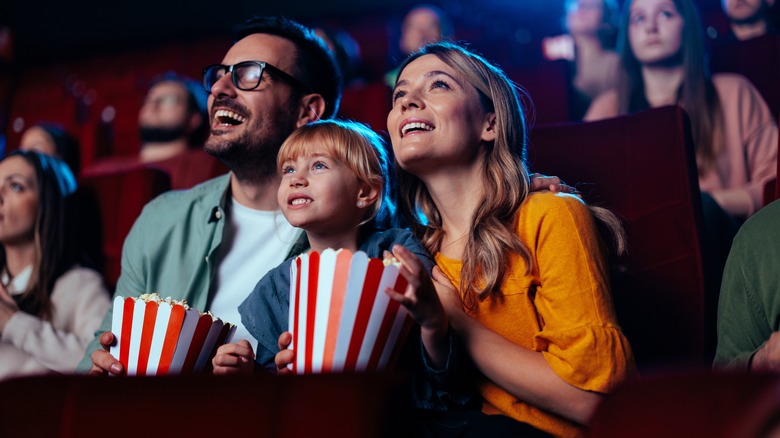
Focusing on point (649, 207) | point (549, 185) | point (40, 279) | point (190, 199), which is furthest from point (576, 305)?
point (40, 279)

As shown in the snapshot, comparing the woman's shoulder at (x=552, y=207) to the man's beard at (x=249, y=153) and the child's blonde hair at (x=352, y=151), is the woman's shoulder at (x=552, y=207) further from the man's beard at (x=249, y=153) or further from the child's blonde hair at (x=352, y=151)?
the man's beard at (x=249, y=153)

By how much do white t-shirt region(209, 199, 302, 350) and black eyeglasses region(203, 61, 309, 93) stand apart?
0.17m

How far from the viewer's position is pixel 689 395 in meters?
0.39

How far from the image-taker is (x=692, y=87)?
1357 millimetres

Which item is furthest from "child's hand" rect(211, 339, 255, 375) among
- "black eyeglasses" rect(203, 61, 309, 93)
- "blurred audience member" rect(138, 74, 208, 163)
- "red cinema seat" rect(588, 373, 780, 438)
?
"blurred audience member" rect(138, 74, 208, 163)

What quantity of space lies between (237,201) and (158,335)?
419 mm

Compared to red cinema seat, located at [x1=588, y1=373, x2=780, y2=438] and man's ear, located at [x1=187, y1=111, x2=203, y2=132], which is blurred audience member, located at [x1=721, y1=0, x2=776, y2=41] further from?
red cinema seat, located at [x1=588, y1=373, x2=780, y2=438]

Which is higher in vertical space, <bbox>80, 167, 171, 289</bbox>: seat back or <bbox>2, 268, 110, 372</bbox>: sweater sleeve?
<bbox>80, 167, 171, 289</bbox>: seat back

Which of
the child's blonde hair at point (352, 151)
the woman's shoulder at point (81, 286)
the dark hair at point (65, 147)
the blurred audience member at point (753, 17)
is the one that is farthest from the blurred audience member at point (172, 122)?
the blurred audience member at point (753, 17)

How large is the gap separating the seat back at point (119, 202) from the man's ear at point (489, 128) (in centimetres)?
65

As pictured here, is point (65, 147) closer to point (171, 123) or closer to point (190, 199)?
point (171, 123)

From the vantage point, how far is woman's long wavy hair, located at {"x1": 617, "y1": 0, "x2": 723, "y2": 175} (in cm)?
129

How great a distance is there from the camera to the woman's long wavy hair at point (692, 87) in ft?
4.24

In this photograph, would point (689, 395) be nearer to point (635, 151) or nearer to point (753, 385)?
point (753, 385)
